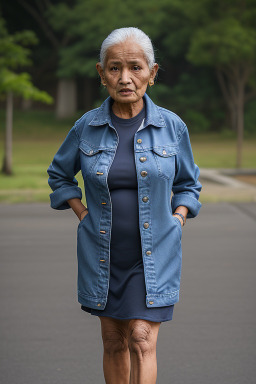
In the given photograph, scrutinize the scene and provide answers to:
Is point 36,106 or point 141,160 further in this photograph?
point 36,106

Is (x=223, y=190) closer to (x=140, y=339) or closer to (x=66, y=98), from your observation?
(x=140, y=339)

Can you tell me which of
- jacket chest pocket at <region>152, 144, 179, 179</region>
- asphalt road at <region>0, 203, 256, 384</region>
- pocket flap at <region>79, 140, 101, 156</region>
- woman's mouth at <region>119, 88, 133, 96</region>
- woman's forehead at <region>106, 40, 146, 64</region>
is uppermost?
woman's forehead at <region>106, 40, 146, 64</region>

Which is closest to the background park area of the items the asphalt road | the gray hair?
the asphalt road

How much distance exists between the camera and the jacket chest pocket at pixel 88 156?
3.52 metres

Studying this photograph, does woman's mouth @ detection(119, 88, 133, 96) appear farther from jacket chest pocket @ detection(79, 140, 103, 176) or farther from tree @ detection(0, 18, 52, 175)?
tree @ detection(0, 18, 52, 175)

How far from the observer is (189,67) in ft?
173

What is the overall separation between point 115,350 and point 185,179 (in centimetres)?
82

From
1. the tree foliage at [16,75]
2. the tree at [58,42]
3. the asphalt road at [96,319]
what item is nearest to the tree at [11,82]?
the tree foliage at [16,75]

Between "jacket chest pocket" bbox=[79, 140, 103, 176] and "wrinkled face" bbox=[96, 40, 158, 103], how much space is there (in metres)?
0.23

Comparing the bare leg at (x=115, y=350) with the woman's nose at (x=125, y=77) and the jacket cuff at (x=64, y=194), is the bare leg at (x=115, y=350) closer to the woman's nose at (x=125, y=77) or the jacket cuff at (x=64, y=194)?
the jacket cuff at (x=64, y=194)

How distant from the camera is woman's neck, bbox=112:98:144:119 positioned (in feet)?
11.8

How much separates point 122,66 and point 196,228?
8059 mm

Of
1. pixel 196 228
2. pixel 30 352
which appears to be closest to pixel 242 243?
pixel 196 228

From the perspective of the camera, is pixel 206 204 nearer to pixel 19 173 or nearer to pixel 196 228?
pixel 196 228
